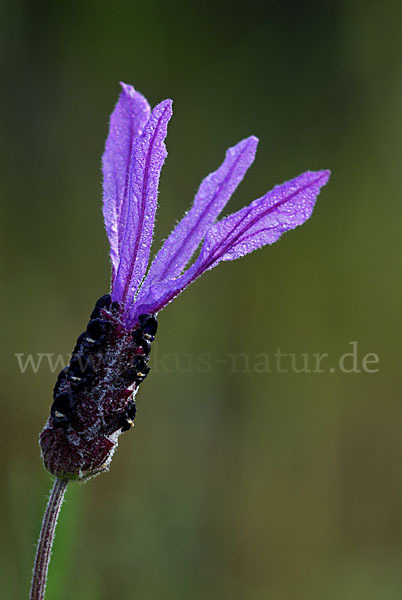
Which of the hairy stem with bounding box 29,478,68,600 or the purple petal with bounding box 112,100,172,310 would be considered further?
the purple petal with bounding box 112,100,172,310

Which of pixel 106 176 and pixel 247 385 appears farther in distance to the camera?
pixel 247 385

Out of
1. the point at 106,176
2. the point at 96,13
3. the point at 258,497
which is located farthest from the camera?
the point at 96,13

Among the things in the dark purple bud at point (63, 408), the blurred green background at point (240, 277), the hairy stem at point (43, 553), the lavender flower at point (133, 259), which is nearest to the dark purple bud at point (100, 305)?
the lavender flower at point (133, 259)

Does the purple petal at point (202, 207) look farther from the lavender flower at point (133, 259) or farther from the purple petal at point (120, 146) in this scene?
the purple petal at point (120, 146)

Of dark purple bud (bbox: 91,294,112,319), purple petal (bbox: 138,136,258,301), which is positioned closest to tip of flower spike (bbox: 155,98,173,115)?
purple petal (bbox: 138,136,258,301)

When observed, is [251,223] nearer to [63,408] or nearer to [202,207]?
[202,207]

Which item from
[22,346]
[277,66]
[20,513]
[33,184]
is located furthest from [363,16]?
[20,513]

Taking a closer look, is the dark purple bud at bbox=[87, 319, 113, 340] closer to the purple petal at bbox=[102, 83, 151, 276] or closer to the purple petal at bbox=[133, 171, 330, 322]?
the purple petal at bbox=[133, 171, 330, 322]

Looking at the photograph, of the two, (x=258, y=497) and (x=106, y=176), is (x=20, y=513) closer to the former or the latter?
(x=106, y=176)
